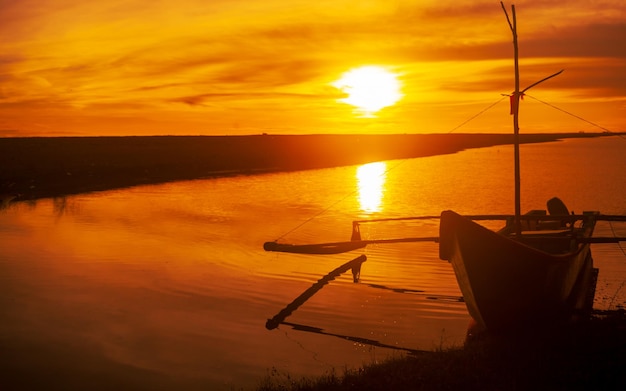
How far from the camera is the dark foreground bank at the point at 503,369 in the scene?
9.47m

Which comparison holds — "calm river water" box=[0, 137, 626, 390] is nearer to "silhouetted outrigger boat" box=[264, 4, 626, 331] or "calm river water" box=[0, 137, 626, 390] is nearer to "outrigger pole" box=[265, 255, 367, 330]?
"outrigger pole" box=[265, 255, 367, 330]

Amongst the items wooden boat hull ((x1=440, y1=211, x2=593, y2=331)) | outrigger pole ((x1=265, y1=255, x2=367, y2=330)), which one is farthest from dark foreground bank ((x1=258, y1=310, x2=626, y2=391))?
outrigger pole ((x1=265, y1=255, x2=367, y2=330))

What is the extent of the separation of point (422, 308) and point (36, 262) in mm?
13546

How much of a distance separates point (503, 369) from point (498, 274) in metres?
3.03

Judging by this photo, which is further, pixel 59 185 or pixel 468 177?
pixel 468 177

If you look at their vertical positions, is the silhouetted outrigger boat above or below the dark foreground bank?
above

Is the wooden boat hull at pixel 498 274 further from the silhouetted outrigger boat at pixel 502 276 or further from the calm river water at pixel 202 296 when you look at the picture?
the calm river water at pixel 202 296

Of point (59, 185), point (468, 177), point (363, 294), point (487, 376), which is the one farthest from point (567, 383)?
point (468, 177)

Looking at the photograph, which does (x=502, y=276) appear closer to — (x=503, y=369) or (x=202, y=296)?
(x=503, y=369)

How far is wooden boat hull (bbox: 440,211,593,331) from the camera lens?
1262 cm

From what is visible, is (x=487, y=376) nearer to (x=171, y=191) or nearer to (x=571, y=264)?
(x=571, y=264)

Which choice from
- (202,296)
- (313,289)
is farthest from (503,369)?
(202,296)

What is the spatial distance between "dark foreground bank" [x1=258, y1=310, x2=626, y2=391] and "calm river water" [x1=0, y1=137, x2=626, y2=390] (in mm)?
1559

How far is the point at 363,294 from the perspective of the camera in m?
17.2
